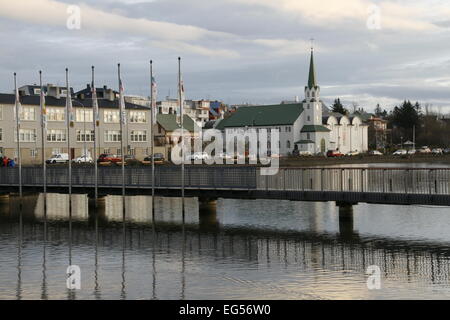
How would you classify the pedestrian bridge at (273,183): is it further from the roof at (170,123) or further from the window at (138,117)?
the roof at (170,123)

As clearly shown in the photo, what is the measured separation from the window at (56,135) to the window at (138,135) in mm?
13332

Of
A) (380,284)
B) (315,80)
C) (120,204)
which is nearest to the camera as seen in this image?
(380,284)

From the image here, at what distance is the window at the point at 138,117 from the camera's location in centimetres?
12112

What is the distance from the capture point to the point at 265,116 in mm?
178250

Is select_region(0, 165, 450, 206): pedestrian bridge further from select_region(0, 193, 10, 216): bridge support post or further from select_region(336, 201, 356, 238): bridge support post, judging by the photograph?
select_region(0, 193, 10, 216): bridge support post

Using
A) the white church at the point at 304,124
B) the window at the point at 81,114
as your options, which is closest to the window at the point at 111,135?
the window at the point at 81,114

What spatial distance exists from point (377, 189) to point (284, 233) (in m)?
5.86

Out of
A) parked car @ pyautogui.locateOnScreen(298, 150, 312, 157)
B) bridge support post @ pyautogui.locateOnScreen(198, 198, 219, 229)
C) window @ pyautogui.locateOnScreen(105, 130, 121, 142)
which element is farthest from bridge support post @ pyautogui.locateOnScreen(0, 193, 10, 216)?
parked car @ pyautogui.locateOnScreen(298, 150, 312, 157)

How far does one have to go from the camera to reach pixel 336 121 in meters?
→ 183

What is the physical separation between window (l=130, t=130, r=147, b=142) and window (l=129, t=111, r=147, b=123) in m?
2.01

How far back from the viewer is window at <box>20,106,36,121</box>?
4139 inches

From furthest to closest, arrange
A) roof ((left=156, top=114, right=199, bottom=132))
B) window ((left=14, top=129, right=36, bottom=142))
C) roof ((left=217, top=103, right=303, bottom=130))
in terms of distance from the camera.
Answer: roof ((left=217, top=103, right=303, bottom=130))
roof ((left=156, top=114, right=199, bottom=132))
window ((left=14, top=129, right=36, bottom=142))
